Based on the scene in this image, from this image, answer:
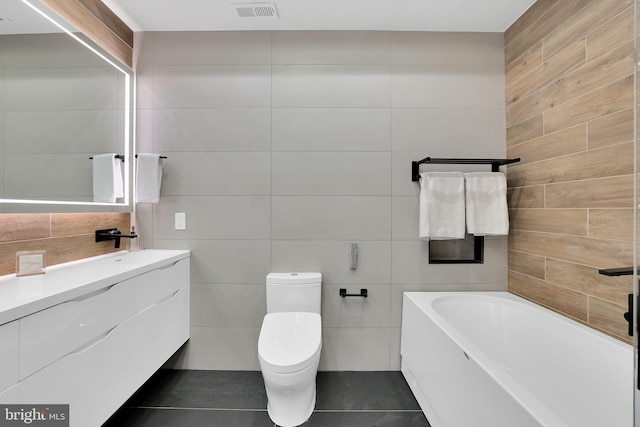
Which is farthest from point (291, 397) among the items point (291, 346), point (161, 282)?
point (161, 282)

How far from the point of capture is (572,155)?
4.61 feet

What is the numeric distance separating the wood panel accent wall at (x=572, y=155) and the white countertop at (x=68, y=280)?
2.30 meters

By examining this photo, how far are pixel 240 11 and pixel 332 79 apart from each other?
71cm

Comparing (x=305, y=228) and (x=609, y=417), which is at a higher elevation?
(x=305, y=228)

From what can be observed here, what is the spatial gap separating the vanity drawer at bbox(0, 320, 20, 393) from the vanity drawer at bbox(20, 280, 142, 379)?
16 millimetres

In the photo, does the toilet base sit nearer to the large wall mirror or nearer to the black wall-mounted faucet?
the black wall-mounted faucet

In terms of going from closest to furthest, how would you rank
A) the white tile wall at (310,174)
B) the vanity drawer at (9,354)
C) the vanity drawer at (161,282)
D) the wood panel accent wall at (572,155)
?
1. the vanity drawer at (9,354)
2. the wood panel accent wall at (572,155)
3. the vanity drawer at (161,282)
4. the white tile wall at (310,174)

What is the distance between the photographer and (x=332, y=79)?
1.87 metres

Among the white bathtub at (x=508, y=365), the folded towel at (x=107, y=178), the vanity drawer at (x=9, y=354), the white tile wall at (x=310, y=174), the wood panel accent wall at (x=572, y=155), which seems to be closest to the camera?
the vanity drawer at (x=9, y=354)

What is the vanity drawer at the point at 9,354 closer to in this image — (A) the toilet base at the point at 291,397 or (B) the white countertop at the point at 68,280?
Result: (B) the white countertop at the point at 68,280

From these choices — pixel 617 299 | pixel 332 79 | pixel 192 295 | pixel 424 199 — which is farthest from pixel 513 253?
pixel 192 295

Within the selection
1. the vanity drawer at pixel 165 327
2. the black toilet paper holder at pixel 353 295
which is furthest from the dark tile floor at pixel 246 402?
the black toilet paper holder at pixel 353 295

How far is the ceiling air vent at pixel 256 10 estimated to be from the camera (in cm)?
163

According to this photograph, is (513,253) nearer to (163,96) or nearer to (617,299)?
(617,299)
